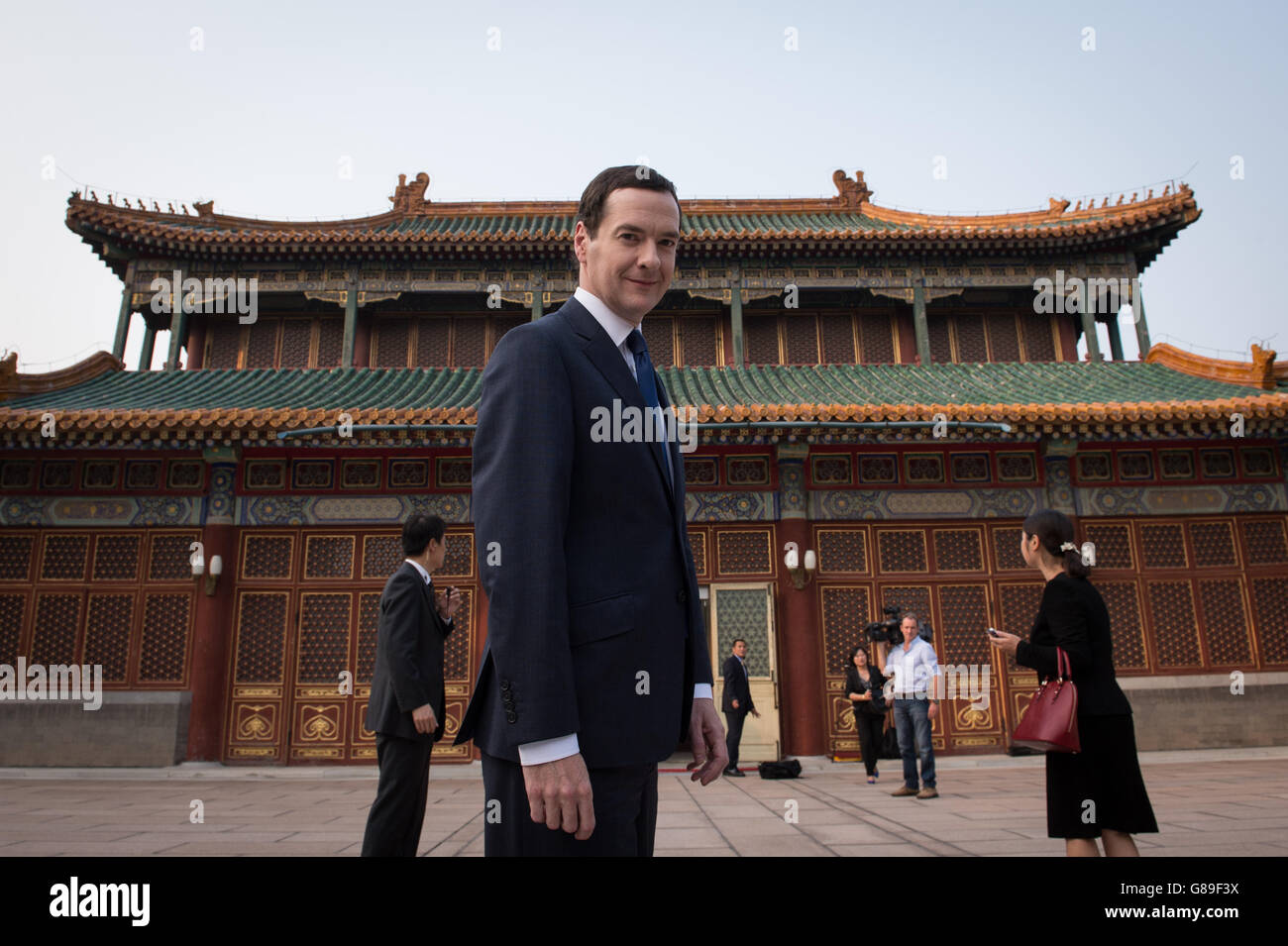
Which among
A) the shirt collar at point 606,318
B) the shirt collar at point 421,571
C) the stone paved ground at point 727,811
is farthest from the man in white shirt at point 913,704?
the shirt collar at point 606,318

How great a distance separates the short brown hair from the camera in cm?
164

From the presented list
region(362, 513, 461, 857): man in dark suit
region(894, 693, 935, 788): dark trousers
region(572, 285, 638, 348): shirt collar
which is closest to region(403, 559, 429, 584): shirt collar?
region(362, 513, 461, 857): man in dark suit

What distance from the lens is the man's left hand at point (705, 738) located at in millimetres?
1710

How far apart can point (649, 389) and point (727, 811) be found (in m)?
4.92

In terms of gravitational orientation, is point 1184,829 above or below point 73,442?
below

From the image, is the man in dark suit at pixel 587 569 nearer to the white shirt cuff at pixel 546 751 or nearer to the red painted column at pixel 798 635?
the white shirt cuff at pixel 546 751

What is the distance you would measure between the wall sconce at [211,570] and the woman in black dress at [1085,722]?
851 cm

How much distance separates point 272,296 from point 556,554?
38.8 ft

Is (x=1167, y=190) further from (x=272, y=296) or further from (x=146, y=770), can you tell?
(x=146, y=770)

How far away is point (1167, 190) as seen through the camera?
35.4ft

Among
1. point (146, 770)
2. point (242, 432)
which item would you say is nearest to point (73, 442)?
point (242, 432)

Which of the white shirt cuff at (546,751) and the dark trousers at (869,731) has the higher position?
the white shirt cuff at (546,751)

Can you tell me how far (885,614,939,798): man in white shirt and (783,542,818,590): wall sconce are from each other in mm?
2118

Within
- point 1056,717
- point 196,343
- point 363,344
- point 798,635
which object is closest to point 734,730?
point 798,635
